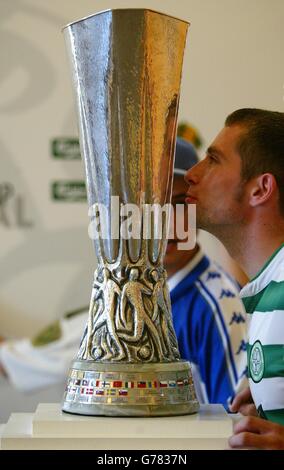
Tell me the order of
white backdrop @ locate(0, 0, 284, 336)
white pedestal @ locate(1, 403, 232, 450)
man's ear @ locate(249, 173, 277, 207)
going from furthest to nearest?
1. white backdrop @ locate(0, 0, 284, 336)
2. man's ear @ locate(249, 173, 277, 207)
3. white pedestal @ locate(1, 403, 232, 450)

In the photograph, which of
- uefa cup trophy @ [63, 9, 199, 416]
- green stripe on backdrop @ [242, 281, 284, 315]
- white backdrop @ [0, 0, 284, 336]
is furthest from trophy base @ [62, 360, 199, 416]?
white backdrop @ [0, 0, 284, 336]

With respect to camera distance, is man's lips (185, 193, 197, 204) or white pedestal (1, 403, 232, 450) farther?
man's lips (185, 193, 197, 204)

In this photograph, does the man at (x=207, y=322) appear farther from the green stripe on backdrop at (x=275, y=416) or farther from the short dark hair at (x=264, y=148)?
the green stripe on backdrop at (x=275, y=416)

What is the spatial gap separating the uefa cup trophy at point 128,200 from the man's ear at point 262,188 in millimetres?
91

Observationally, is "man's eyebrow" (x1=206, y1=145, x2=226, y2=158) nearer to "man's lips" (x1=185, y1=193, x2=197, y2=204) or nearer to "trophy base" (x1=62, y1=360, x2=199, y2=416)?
"man's lips" (x1=185, y1=193, x2=197, y2=204)

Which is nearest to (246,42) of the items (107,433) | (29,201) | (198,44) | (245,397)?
(198,44)

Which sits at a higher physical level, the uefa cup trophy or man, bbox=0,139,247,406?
the uefa cup trophy

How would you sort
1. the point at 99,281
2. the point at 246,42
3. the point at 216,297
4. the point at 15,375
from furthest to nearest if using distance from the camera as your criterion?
the point at 15,375, the point at 246,42, the point at 216,297, the point at 99,281

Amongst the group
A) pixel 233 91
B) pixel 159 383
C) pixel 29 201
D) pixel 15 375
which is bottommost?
pixel 15 375

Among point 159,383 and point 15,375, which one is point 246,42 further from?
point 159,383

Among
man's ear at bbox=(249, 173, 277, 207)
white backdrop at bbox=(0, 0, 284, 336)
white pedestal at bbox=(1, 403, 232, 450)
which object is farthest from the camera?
white backdrop at bbox=(0, 0, 284, 336)

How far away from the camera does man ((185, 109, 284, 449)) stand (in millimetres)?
869

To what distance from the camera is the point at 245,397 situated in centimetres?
95
